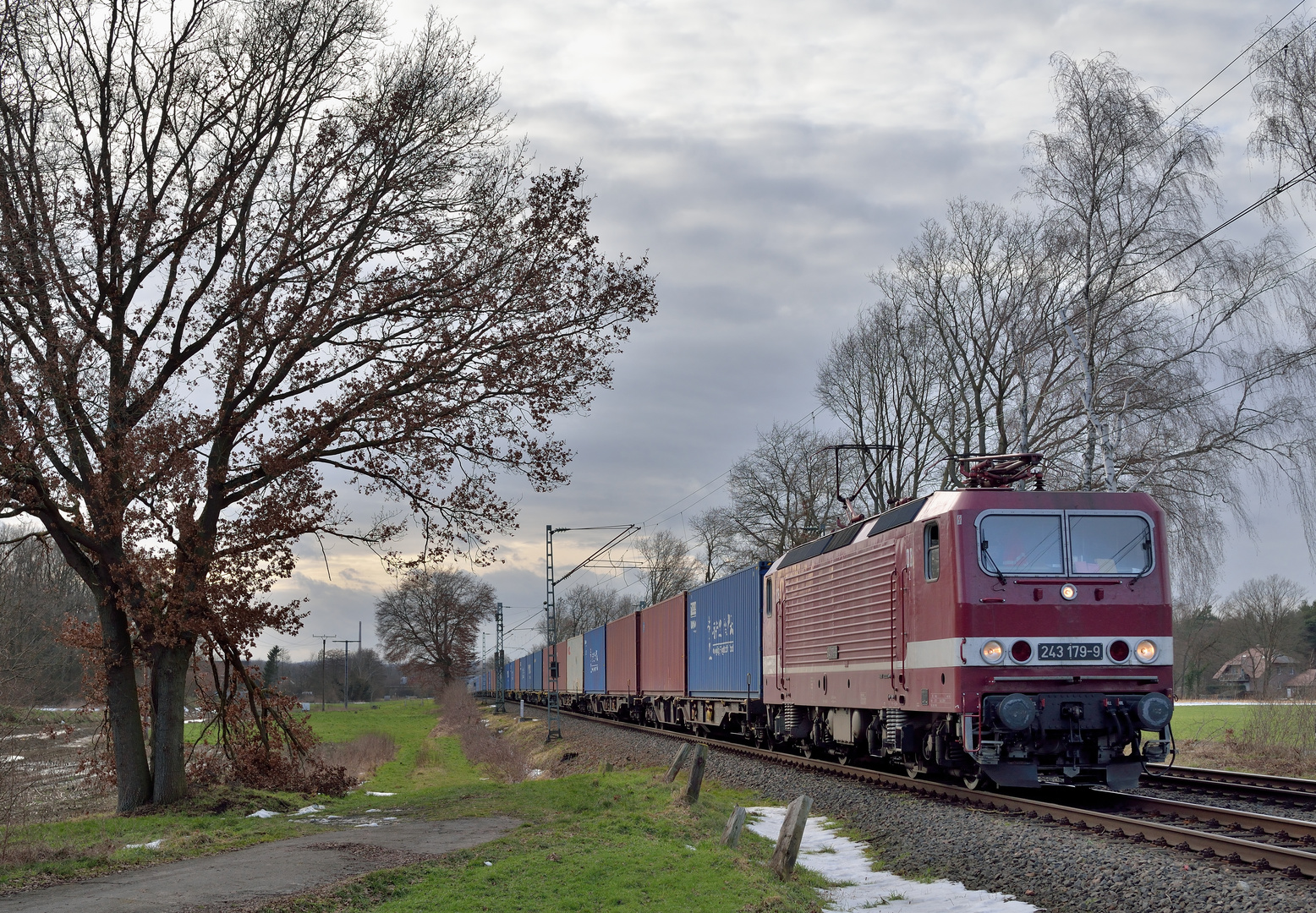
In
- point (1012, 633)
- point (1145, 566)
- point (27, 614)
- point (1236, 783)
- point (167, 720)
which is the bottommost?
point (1236, 783)

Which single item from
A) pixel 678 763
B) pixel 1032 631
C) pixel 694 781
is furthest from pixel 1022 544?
pixel 678 763

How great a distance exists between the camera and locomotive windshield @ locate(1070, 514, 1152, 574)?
12.3 m

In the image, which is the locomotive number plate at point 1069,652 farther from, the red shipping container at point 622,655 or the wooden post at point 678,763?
the red shipping container at point 622,655

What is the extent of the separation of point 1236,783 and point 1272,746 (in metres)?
5.79

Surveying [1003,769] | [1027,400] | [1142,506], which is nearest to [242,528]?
[1003,769]

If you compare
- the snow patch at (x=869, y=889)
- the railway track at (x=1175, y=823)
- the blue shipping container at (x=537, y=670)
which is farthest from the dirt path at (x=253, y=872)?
the blue shipping container at (x=537, y=670)

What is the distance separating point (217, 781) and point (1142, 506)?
46.5 feet

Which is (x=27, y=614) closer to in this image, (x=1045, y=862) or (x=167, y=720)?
(x=167, y=720)

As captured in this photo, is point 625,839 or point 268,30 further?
point 268,30

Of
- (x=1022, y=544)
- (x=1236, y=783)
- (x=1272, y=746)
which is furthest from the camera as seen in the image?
(x=1272, y=746)

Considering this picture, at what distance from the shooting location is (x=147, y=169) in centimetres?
1538

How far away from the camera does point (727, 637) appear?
24266mm

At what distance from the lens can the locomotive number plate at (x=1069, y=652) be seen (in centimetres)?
1198

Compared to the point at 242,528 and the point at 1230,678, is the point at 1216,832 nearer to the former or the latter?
the point at 242,528
